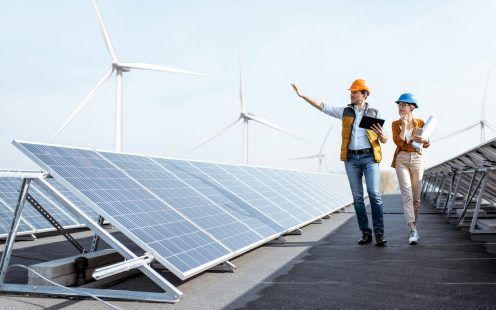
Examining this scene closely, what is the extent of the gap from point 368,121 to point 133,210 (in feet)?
14.2

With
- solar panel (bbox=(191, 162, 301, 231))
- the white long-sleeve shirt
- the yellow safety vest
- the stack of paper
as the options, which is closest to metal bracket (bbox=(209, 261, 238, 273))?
solar panel (bbox=(191, 162, 301, 231))

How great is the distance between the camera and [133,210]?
598cm

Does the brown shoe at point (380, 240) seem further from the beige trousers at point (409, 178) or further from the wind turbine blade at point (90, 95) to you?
the wind turbine blade at point (90, 95)

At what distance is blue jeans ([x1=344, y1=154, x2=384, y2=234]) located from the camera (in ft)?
29.1

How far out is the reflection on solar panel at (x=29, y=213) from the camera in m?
11.8

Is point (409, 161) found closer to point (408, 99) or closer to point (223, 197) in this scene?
point (408, 99)

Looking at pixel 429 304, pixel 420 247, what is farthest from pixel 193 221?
pixel 420 247

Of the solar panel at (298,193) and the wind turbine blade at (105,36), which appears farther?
the wind turbine blade at (105,36)

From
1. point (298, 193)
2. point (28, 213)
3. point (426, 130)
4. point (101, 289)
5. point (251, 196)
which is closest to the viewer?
point (101, 289)

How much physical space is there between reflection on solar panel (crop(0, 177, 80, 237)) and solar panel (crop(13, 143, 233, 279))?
19.0 ft

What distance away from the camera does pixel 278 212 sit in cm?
1067

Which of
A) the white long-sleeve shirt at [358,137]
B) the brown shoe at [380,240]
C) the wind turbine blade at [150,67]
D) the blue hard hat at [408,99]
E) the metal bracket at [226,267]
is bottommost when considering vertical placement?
the metal bracket at [226,267]

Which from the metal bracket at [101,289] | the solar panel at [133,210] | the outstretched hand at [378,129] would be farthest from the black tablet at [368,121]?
the metal bracket at [101,289]

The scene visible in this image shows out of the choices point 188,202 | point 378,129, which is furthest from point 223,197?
point 378,129
